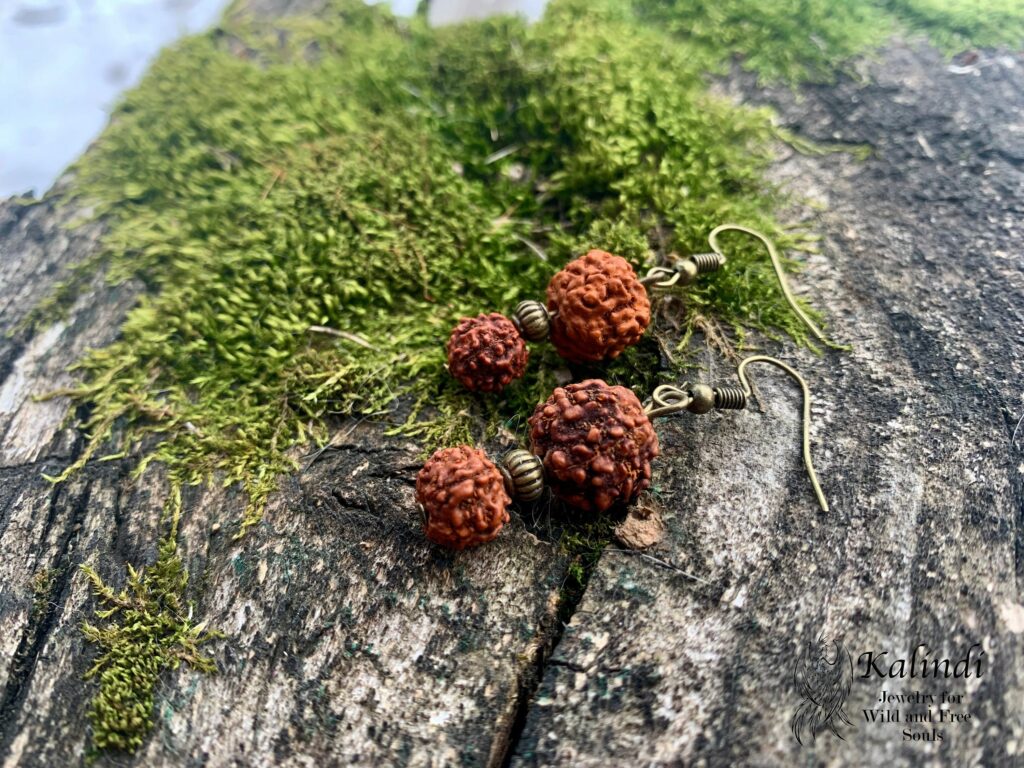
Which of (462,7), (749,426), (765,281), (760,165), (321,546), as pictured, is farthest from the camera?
(462,7)

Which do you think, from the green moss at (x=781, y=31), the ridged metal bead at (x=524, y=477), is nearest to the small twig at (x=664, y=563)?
the ridged metal bead at (x=524, y=477)

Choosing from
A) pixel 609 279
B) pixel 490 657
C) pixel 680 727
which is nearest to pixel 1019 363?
pixel 609 279

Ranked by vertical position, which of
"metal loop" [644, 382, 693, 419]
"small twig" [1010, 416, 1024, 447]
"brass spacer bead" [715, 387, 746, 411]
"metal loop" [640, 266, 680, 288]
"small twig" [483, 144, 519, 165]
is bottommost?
"metal loop" [644, 382, 693, 419]

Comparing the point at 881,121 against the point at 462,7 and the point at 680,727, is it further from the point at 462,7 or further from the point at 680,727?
the point at 680,727

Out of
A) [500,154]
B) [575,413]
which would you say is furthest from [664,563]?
[500,154]

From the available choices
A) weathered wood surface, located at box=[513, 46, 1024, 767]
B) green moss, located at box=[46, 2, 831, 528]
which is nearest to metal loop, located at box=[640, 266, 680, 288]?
green moss, located at box=[46, 2, 831, 528]

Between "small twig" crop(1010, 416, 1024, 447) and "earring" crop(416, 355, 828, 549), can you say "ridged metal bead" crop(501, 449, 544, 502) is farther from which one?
"small twig" crop(1010, 416, 1024, 447)

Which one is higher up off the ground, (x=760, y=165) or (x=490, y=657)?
(x=760, y=165)
